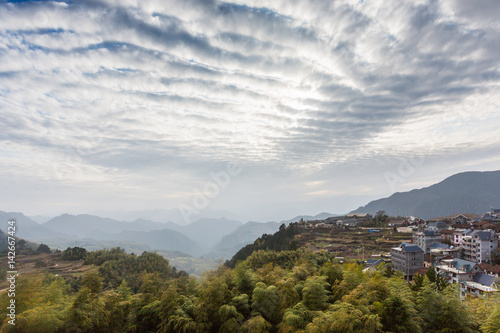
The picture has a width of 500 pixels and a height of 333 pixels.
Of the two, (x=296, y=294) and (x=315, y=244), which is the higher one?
(x=296, y=294)

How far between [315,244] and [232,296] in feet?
136

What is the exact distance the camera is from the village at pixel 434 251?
74.8ft

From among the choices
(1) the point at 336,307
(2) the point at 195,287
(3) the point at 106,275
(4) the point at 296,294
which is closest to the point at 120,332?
(2) the point at 195,287

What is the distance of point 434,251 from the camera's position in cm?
3300

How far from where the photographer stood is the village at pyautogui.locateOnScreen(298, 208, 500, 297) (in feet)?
74.8

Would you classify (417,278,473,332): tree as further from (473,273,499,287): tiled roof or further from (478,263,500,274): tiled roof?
(478,263,500,274): tiled roof

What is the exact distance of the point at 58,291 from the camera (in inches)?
408

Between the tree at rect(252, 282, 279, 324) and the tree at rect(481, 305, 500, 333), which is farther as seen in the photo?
the tree at rect(252, 282, 279, 324)

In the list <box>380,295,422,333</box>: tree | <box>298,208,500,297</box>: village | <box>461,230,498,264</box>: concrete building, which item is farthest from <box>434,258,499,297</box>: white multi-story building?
<box>380,295,422,333</box>: tree

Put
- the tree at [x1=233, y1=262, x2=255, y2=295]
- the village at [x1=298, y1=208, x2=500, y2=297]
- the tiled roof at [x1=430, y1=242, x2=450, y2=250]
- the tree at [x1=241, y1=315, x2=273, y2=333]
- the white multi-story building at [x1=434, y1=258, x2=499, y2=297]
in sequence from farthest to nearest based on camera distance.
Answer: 1. the tiled roof at [x1=430, y1=242, x2=450, y2=250]
2. the village at [x1=298, y1=208, x2=500, y2=297]
3. the white multi-story building at [x1=434, y1=258, x2=499, y2=297]
4. the tree at [x1=233, y1=262, x2=255, y2=295]
5. the tree at [x1=241, y1=315, x2=273, y2=333]

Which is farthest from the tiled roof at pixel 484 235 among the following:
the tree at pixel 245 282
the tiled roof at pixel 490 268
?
the tree at pixel 245 282

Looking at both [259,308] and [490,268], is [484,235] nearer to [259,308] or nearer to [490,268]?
[490,268]

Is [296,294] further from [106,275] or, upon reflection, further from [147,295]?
[106,275]

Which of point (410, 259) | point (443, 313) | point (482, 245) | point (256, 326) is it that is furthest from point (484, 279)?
point (256, 326)
